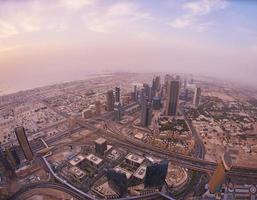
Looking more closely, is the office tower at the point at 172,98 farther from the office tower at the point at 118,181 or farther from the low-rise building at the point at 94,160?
the office tower at the point at 118,181

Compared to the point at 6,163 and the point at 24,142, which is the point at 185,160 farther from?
the point at 6,163

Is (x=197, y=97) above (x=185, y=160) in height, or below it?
above

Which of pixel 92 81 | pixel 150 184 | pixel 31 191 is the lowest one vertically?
pixel 31 191

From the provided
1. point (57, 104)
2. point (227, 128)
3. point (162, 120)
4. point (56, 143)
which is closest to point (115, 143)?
point (56, 143)

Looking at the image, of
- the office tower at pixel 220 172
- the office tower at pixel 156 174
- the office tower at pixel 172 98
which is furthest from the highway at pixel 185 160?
the office tower at pixel 172 98

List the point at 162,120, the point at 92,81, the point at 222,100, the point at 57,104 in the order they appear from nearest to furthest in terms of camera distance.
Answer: the point at 162,120, the point at 57,104, the point at 222,100, the point at 92,81

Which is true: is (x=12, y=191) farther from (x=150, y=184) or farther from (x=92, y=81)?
(x=92, y=81)

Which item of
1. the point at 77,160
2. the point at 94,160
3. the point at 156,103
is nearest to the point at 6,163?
the point at 77,160
